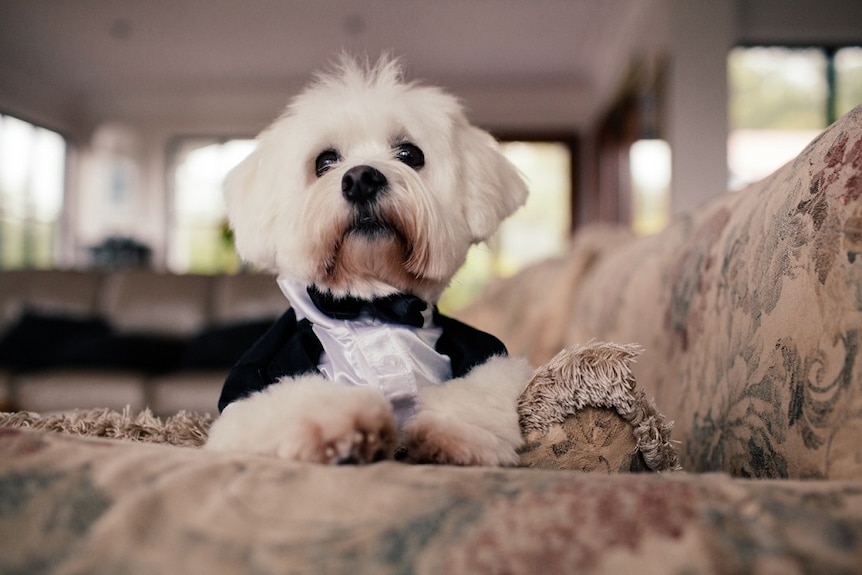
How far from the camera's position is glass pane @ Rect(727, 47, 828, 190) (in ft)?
18.5

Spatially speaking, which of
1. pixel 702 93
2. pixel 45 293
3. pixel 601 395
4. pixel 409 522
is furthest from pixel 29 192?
pixel 409 522

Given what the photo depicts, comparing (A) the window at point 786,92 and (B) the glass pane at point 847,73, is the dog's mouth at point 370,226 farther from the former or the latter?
(B) the glass pane at point 847,73

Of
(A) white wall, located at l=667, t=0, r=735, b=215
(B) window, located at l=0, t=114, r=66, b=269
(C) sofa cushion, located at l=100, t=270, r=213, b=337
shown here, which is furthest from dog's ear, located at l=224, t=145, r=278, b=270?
(B) window, located at l=0, t=114, r=66, b=269

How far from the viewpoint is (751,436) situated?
1.12 meters

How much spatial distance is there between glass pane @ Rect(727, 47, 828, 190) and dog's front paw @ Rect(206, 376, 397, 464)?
5.48 meters

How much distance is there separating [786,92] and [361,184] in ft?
18.7

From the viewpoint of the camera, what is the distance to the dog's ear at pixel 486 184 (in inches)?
57.1

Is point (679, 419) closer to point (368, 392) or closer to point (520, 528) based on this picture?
point (368, 392)

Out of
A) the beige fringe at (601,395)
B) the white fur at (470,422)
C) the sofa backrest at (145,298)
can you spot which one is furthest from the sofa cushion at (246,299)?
the beige fringe at (601,395)

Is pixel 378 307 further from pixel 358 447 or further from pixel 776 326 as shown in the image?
pixel 776 326

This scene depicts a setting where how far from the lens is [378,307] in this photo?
132cm

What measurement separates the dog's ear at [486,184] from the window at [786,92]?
188 inches

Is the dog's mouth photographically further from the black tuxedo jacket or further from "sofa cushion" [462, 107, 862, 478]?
"sofa cushion" [462, 107, 862, 478]

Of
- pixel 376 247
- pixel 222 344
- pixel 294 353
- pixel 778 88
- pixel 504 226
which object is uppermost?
pixel 778 88
